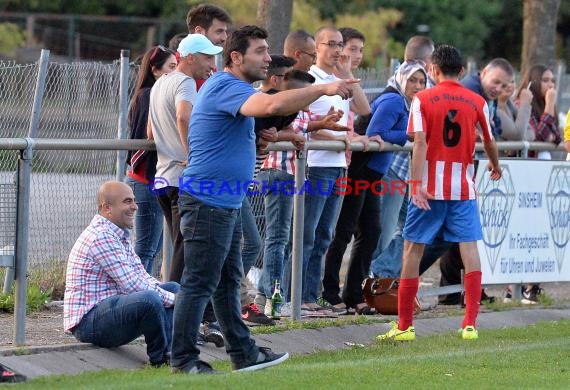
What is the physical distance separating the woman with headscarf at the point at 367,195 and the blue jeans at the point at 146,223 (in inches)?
79.4

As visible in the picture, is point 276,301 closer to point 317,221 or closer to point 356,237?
point 317,221

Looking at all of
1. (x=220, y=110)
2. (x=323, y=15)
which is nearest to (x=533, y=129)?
(x=220, y=110)

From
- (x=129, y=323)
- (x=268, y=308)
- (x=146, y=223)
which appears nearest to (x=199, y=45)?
(x=146, y=223)

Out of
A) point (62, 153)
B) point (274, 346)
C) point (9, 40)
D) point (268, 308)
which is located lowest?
point (274, 346)

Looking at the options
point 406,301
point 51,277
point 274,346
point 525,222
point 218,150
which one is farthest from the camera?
point 525,222

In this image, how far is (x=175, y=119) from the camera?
881cm

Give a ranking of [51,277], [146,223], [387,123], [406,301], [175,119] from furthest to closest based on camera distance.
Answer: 1. [387,123]
2. [51,277]
3. [406,301]
4. [146,223]
5. [175,119]

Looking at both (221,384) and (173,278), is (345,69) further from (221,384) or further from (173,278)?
(221,384)

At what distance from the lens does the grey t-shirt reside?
875cm

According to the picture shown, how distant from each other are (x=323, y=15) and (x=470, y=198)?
26249 millimetres

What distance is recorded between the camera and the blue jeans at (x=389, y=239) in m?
11.3

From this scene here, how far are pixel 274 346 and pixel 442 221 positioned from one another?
5.70 feet

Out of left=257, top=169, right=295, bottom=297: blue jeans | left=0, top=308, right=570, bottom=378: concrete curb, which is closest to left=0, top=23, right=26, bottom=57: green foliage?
left=0, top=308, right=570, bottom=378: concrete curb

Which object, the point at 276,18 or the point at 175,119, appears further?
the point at 276,18
